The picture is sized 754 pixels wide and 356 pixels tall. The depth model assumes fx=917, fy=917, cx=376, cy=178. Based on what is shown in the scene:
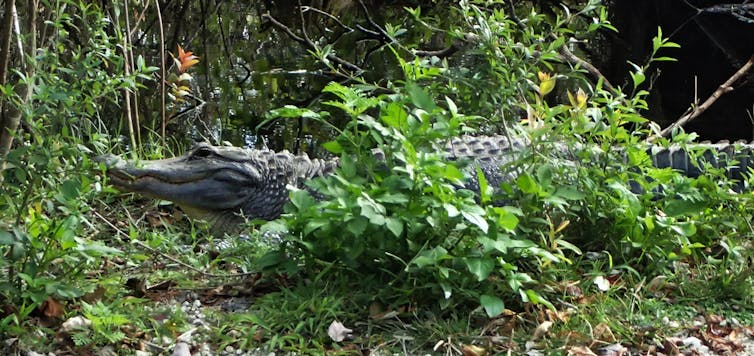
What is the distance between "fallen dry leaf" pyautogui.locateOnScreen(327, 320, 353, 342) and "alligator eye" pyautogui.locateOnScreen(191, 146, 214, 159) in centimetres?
229

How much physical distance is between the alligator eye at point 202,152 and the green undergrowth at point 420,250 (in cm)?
139

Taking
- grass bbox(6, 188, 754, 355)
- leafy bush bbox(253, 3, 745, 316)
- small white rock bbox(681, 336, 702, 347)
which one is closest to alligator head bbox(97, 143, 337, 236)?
grass bbox(6, 188, 754, 355)

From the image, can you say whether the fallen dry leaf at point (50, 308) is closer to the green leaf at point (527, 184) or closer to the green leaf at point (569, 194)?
the green leaf at point (527, 184)

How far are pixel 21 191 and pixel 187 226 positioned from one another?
1.32m

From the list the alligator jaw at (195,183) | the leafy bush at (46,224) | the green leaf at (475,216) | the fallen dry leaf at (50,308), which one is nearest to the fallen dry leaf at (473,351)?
the green leaf at (475,216)

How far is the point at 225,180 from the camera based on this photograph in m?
5.00

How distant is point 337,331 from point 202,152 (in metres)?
2.36

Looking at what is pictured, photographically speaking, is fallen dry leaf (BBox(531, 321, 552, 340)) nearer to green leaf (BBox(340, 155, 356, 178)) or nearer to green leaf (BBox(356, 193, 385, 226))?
green leaf (BBox(356, 193, 385, 226))

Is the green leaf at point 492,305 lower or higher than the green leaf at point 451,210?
lower

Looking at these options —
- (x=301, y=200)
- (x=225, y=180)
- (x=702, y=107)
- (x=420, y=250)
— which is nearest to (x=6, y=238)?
(x=301, y=200)

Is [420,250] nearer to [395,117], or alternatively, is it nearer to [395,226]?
[395,226]

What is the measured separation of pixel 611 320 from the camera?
3059 mm

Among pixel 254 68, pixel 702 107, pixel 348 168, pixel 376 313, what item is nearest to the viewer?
pixel 376 313

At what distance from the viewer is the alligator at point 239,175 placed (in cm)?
470
